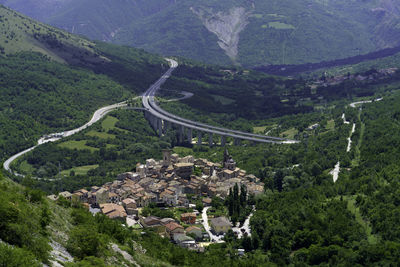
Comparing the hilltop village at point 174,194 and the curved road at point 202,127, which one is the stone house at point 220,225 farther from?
the curved road at point 202,127

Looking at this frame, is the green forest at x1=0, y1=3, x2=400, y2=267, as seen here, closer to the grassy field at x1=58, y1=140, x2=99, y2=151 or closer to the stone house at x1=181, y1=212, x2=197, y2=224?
the grassy field at x1=58, y1=140, x2=99, y2=151

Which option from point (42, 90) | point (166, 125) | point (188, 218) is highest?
point (42, 90)

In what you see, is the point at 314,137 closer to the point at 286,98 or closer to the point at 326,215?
the point at 326,215

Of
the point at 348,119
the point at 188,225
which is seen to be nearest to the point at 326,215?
the point at 188,225

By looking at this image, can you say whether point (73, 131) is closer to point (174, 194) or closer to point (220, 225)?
point (174, 194)

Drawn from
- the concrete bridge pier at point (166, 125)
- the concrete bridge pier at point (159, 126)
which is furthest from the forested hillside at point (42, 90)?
the concrete bridge pier at point (166, 125)

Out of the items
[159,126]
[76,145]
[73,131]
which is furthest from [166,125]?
[76,145]

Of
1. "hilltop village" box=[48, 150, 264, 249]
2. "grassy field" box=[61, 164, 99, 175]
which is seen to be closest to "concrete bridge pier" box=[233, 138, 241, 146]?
"hilltop village" box=[48, 150, 264, 249]

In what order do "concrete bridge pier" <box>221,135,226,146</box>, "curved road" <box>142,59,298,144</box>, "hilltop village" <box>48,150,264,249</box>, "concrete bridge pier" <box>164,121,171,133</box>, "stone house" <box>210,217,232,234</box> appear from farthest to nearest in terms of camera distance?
"concrete bridge pier" <box>164,121,171,133</box> → "concrete bridge pier" <box>221,135,226,146</box> → "curved road" <box>142,59,298,144</box> → "stone house" <box>210,217,232,234</box> → "hilltop village" <box>48,150,264,249</box>

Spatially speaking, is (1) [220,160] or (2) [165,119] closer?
(1) [220,160]
